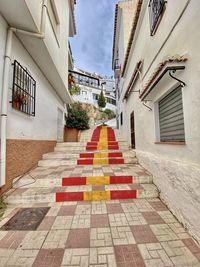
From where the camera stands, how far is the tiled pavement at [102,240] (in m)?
1.47

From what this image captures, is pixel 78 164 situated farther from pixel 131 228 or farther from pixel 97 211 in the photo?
pixel 131 228

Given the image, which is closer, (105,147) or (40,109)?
(40,109)

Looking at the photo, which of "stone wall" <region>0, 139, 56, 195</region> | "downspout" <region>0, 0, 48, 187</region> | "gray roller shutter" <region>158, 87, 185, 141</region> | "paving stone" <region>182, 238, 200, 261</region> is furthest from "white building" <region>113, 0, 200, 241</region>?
"stone wall" <region>0, 139, 56, 195</region>

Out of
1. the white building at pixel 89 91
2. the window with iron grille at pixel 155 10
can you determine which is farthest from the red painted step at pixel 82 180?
the white building at pixel 89 91

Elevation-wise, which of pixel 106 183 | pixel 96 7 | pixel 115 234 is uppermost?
pixel 96 7

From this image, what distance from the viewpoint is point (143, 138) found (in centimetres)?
435

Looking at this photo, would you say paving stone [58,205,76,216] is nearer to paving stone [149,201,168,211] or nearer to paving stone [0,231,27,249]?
paving stone [0,231,27,249]

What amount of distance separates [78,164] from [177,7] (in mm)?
4354

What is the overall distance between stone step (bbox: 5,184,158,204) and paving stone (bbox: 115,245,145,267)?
48.0 inches

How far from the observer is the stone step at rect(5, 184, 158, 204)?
2.75 m

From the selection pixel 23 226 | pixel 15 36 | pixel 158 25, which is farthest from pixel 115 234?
pixel 15 36

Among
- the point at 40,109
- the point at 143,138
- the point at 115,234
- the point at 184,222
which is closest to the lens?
the point at 115,234

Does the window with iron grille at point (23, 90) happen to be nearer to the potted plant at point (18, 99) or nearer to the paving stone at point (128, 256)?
the potted plant at point (18, 99)

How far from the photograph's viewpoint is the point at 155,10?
3176mm
